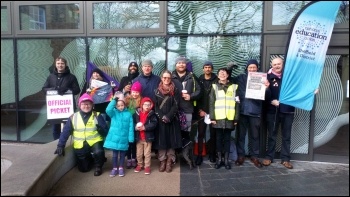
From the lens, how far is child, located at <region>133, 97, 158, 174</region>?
4242 millimetres

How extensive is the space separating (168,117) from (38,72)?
325 centimetres

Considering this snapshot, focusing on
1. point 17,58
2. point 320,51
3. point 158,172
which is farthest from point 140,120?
point 17,58

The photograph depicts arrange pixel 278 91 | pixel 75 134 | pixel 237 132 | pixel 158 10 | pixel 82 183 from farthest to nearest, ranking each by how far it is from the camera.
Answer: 1. pixel 158 10
2. pixel 237 132
3. pixel 278 91
4. pixel 75 134
5. pixel 82 183

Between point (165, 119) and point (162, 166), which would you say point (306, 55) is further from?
point (162, 166)

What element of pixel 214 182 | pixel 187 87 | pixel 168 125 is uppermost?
pixel 187 87

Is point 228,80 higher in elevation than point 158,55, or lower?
lower

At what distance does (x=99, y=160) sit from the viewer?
433cm

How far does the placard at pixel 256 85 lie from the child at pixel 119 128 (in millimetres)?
1805

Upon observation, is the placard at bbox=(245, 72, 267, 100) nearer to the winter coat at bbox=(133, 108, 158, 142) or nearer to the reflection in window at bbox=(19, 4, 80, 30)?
the winter coat at bbox=(133, 108, 158, 142)

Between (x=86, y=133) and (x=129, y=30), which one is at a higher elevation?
(x=129, y=30)

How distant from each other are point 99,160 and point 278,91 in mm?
2879

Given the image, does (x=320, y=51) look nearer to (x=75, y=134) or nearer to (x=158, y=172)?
(x=158, y=172)

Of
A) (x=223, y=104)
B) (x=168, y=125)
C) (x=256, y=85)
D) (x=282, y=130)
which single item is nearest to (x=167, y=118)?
(x=168, y=125)

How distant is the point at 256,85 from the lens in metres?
4.46
